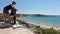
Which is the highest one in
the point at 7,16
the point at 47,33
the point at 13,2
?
the point at 13,2

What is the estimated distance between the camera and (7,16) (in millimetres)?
9109

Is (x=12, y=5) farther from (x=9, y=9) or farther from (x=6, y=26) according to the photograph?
(x=6, y=26)

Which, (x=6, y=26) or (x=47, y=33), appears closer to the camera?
(x=47, y=33)

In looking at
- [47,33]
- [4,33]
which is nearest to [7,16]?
[4,33]

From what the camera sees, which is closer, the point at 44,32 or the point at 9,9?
the point at 44,32

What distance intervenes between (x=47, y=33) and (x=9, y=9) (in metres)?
2.33

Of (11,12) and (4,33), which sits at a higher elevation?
(11,12)

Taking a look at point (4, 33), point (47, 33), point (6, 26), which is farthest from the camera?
point (6, 26)

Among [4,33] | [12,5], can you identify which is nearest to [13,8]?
[12,5]

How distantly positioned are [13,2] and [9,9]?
0.63 metres

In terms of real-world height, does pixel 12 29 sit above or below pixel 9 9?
below

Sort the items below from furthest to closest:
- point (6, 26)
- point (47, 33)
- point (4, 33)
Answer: point (6, 26), point (47, 33), point (4, 33)

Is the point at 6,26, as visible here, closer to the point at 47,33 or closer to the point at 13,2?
the point at 13,2

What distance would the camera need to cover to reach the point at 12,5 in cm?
891
